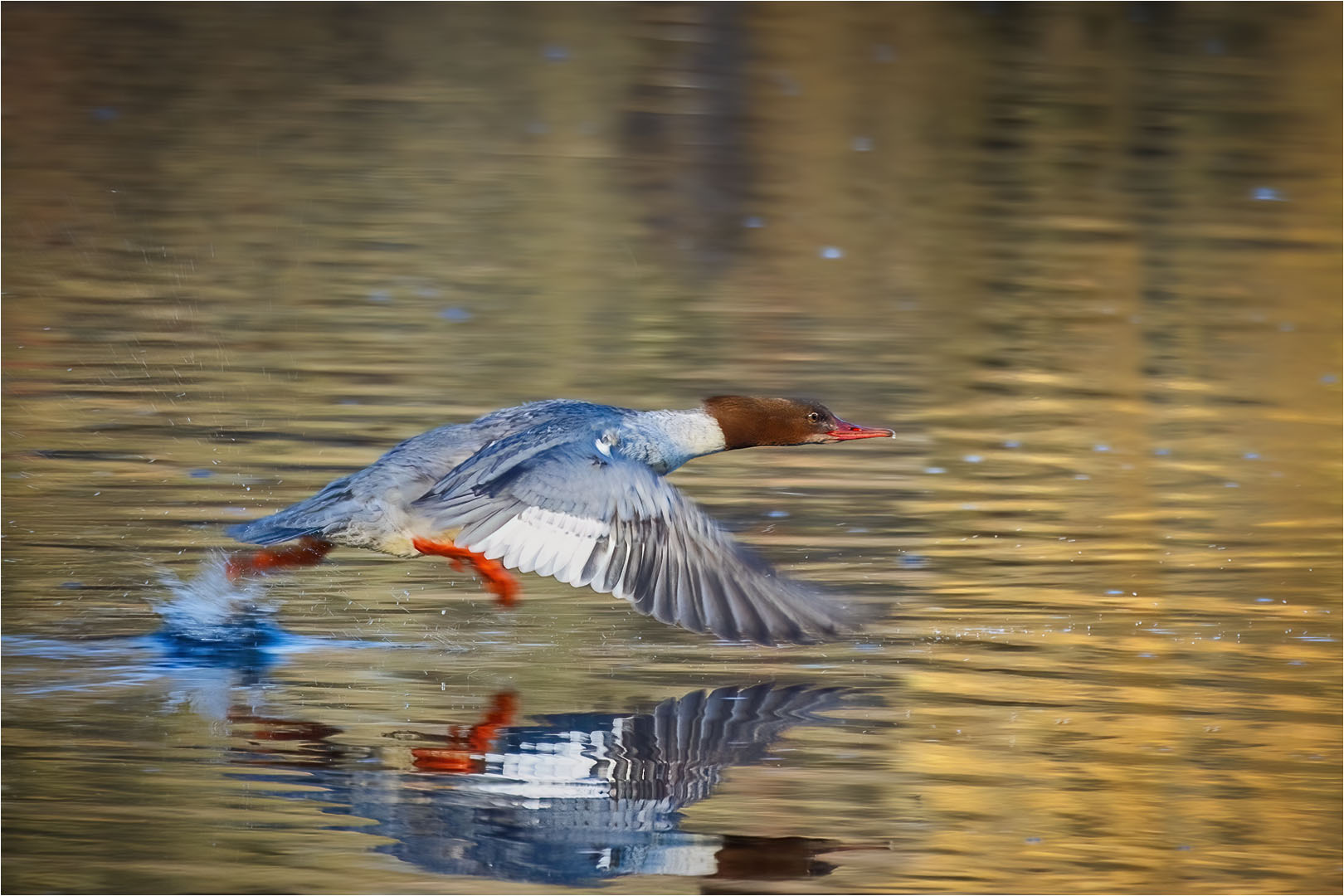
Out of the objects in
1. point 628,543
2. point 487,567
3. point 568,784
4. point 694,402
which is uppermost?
point 694,402

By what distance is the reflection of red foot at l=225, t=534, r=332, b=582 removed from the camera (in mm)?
6492

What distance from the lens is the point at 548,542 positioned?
573 centimetres

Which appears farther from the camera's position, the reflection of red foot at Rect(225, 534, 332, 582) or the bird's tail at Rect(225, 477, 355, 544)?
the reflection of red foot at Rect(225, 534, 332, 582)

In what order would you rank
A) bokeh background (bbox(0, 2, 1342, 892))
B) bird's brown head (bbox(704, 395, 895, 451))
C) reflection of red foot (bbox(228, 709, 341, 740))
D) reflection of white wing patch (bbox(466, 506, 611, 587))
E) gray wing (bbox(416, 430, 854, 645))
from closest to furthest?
bokeh background (bbox(0, 2, 1342, 892)) → reflection of red foot (bbox(228, 709, 341, 740)) → gray wing (bbox(416, 430, 854, 645)) → reflection of white wing patch (bbox(466, 506, 611, 587)) → bird's brown head (bbox(704, 395, 895, 451))

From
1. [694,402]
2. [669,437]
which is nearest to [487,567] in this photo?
[669,437]

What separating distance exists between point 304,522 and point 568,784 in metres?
1.69

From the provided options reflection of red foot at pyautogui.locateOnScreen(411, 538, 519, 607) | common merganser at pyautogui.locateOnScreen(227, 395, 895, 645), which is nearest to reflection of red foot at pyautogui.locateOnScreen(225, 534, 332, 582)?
common merganser at pyautogui.locateOnScreen(227, 395, 895, 645)

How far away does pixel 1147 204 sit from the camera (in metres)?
14.5

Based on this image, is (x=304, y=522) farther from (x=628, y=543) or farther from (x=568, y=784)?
(x=568, y=784)

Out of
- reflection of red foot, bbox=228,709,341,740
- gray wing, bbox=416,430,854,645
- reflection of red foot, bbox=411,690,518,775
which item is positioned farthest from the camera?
gray wing, bbox=416,430,854,645

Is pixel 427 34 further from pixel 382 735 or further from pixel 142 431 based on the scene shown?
pixel 382 735

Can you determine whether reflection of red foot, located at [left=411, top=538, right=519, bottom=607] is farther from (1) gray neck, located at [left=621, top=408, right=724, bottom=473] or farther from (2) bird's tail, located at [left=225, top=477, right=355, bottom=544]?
(1) gray neck, located at [left=621, top=408, right=724, bottom=473]

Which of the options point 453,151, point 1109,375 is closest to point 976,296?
point 1109,375

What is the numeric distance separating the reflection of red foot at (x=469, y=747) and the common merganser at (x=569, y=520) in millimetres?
438
